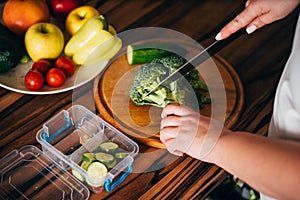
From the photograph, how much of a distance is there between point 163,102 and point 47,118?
0.96 feet

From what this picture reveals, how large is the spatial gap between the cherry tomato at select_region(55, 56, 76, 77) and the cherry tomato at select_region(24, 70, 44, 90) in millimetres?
59

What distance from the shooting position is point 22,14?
1.36 meters

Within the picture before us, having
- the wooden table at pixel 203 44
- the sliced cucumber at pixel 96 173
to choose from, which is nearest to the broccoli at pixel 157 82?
the wooden table at pixel 203 44

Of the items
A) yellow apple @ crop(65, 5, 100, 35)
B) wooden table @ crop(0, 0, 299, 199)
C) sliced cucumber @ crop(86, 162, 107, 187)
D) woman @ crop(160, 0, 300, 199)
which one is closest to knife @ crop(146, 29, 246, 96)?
woman @ crop(160, 0, 300, 199)

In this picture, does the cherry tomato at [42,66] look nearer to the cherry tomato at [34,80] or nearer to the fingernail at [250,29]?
the cherry tomato at [34,80]

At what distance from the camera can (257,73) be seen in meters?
1.43

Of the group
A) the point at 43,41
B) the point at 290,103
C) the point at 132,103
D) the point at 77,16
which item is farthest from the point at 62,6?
the point at 290,103

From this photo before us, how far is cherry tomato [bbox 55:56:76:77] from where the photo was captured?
132 centimetres

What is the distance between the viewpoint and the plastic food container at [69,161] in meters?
1.09

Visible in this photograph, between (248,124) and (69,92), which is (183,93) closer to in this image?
(248,124)

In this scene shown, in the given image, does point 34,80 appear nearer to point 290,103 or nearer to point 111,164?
point 111,164

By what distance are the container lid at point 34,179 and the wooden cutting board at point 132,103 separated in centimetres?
19

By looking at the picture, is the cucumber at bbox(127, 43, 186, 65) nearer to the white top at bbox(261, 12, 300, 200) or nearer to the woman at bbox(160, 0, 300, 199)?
the woman at bbox(160, 0, 300, 199)

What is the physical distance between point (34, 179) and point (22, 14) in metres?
0.49
